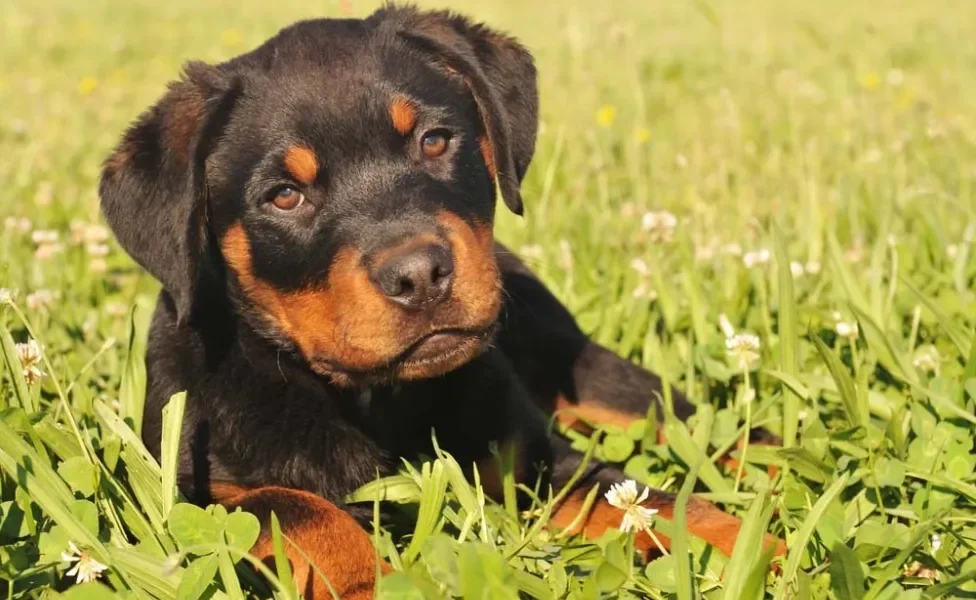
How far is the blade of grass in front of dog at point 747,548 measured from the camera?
214 cm

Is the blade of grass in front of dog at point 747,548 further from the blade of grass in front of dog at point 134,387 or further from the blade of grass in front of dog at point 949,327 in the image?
the blade of grass in front of dog at point 134,387

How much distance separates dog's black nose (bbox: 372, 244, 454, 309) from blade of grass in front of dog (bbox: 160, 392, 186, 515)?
1.61ft

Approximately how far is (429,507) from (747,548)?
63cm

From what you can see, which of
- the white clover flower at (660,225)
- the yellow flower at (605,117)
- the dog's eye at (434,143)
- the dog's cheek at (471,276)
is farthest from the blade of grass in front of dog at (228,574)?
the yellow flower at (605,117)

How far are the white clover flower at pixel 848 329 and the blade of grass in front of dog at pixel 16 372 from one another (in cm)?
207

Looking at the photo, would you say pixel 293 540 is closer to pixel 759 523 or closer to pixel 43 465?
pixel 43 465

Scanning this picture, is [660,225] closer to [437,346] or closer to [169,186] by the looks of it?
[437,346]

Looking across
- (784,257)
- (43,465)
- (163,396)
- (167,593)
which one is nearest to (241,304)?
(163,396)

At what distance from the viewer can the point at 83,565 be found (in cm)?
221

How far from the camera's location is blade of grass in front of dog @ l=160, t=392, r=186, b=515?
2.36m

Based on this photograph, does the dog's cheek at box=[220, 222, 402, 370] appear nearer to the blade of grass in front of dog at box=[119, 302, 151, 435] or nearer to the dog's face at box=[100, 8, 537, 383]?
the dog's face at box=[100, 8, 537, 383]

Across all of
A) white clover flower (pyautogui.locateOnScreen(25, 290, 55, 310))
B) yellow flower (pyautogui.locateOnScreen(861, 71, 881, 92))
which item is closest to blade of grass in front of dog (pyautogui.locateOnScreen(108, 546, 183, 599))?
white clover flower (pyautogui.locateOnScreen(25, 290, 55, 310))

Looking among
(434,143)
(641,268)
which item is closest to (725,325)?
(641,268)

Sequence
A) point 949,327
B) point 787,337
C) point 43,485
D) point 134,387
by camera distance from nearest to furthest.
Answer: point 43,485
point 134,387
point 787,337
point 949,327
